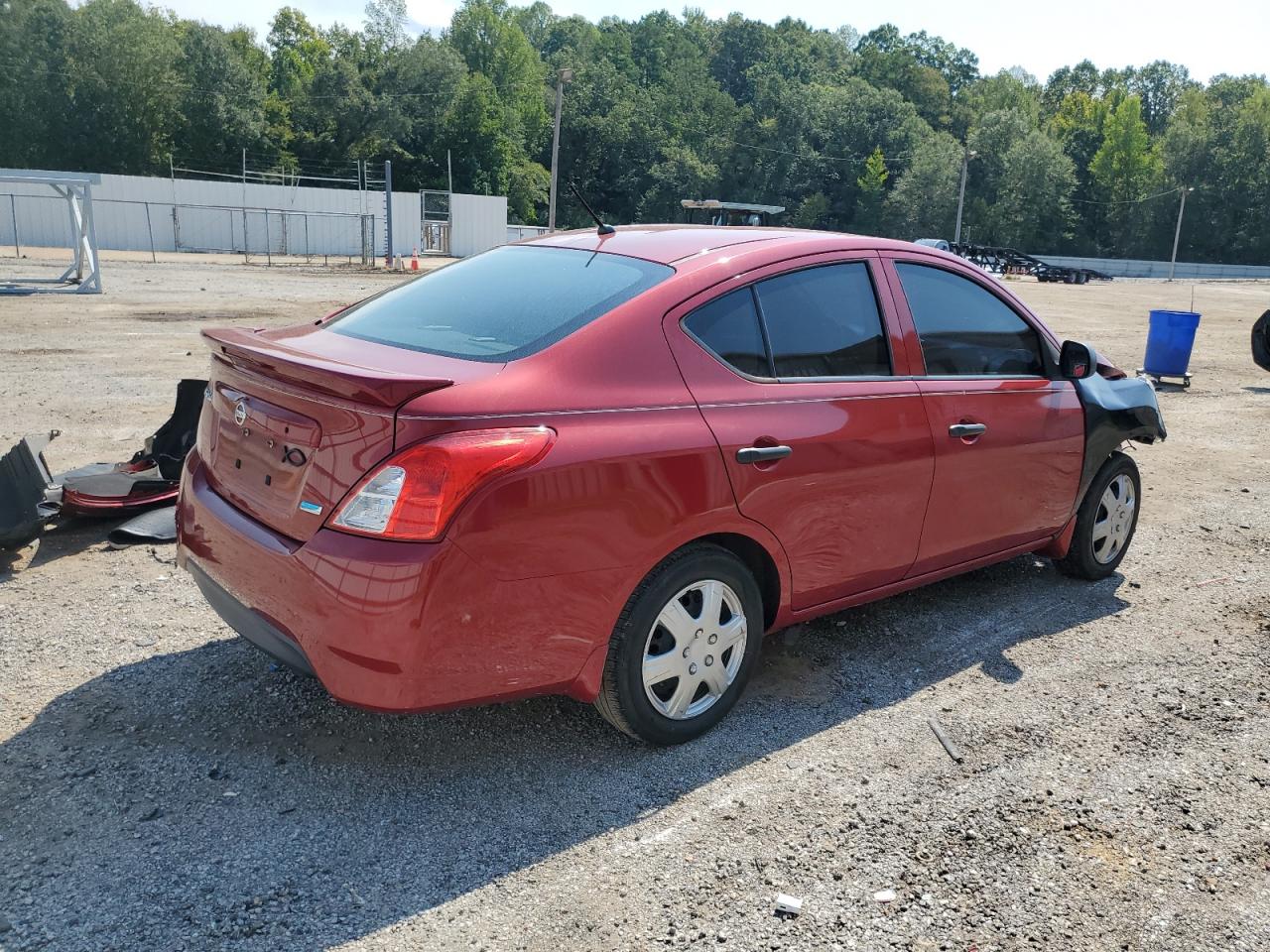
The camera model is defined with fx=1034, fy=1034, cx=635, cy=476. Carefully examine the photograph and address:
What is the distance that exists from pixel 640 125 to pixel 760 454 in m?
109

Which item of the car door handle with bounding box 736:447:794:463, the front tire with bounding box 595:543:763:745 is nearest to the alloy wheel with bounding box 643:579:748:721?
the front tire with bounding box 595:543:763:745

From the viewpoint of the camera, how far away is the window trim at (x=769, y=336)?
352cm

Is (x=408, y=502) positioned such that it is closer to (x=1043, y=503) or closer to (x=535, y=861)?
(x=535, y=861)

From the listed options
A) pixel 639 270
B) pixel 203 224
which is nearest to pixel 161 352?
pixel 639 270

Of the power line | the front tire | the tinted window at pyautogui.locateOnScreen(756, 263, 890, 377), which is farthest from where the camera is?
the power line

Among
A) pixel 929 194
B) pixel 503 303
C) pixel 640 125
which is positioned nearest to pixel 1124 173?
pixel 929 194

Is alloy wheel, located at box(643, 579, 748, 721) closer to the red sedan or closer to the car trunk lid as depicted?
the red sedan

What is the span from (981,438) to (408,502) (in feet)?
8.47

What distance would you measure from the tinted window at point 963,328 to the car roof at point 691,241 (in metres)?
0.22

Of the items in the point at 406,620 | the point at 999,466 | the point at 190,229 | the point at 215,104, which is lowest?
the point at 190,229

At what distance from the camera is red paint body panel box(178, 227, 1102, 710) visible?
2891mm

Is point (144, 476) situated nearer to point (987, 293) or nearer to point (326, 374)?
point (326, 374)

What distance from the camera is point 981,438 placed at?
14.3 feet

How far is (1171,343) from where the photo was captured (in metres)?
13.7
